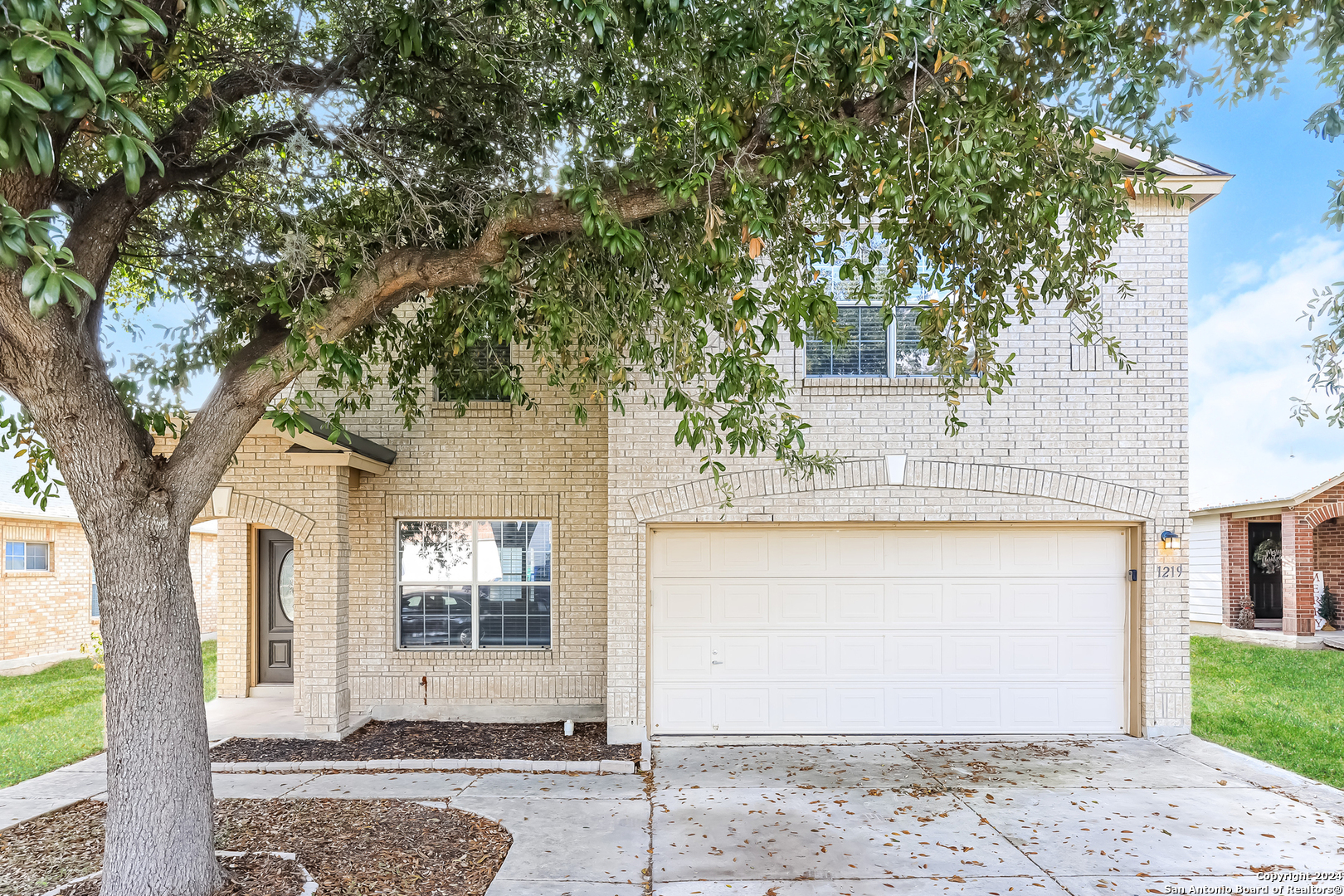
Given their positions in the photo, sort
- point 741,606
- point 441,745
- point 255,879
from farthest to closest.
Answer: point 741,606 → point 441,745 → point 255,879

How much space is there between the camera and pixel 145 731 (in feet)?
16.0

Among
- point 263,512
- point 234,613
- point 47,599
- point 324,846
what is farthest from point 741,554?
point 47,599

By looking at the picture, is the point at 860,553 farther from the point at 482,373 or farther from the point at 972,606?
the point at 482,373

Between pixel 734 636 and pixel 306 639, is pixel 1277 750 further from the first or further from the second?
pixel 306 639

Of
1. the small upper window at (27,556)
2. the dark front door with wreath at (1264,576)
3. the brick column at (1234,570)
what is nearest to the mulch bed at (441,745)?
the small upper window at (27,556)

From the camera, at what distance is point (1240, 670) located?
14.4m

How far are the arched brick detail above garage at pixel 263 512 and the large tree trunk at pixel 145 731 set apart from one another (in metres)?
4.33

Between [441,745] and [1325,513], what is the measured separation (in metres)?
18.1

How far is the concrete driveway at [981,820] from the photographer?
5.36 metres

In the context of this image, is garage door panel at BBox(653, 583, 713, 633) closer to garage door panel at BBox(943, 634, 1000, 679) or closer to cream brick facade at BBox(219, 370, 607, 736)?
cream brick facade at BBox(219, 370, 607, 736)

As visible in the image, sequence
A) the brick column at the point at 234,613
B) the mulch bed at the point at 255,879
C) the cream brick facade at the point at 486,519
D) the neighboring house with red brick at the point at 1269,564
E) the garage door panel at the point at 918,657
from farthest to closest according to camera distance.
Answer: the neighboring house with red brick at the point at 1269,564
the brick column at the point at 234,613
the cream brick facade at the point at 486,519
the garage door panel at the point at 918,657
the mulch bed at the point at 255,879

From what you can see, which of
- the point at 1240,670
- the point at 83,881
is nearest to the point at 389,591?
the point at 83,881

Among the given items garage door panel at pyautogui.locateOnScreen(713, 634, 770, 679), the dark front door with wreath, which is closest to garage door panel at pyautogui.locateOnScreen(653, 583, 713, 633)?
garage door panel at pyautogui.locateOnScreen(713, 634, 770, 679)

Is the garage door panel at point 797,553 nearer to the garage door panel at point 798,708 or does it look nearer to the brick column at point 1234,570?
the garage door panel at point 798,708
